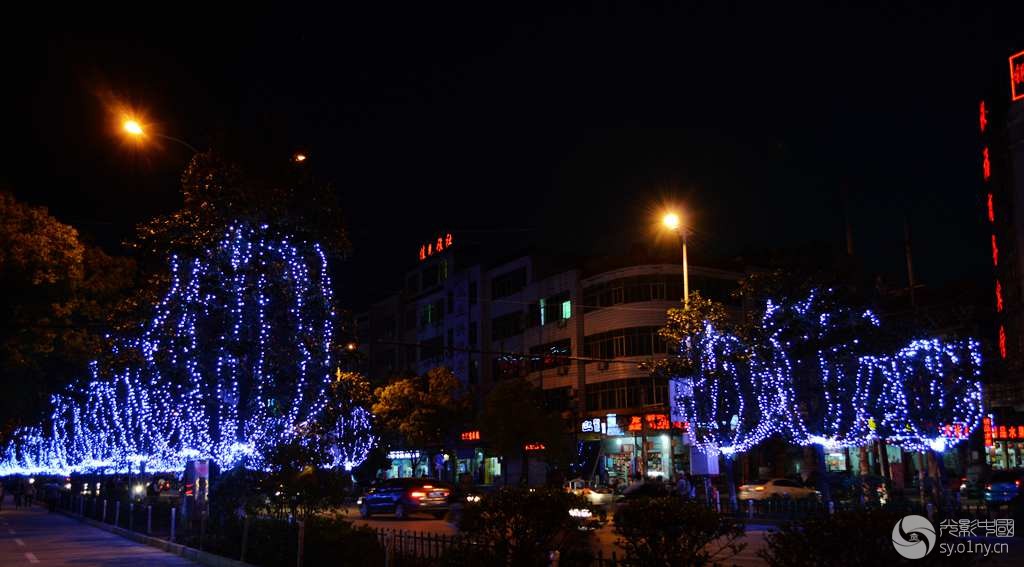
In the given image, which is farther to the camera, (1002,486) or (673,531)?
(1002,486)

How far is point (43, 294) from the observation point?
3300 cm

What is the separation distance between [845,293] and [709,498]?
9320mm

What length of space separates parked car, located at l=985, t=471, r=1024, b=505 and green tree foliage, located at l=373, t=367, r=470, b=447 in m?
33.7

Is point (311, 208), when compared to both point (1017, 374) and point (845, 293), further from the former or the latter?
point (1017, 374)

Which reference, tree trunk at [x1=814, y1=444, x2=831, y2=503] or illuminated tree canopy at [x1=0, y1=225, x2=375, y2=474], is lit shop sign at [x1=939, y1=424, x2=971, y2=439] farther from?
illuminated tree canopy at [x1=0, y1=225, x2=375, y2=474]

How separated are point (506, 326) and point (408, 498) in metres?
31.0

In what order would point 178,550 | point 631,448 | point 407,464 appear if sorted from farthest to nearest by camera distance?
point 407,464, point 631,448, point 178,550

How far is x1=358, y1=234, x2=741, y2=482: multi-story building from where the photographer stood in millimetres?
52562

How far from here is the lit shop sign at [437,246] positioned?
71750 millimetres

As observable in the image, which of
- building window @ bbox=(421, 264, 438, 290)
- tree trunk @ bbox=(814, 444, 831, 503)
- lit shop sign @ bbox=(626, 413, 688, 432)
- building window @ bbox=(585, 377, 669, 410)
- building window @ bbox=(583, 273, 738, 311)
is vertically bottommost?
tree trunk @ bbox=(814, 444, 831, 503)

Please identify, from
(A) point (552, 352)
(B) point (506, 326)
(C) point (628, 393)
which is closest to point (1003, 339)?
(C) point (628, 393)

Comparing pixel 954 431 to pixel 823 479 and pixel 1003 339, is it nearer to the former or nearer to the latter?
pixel 823 479

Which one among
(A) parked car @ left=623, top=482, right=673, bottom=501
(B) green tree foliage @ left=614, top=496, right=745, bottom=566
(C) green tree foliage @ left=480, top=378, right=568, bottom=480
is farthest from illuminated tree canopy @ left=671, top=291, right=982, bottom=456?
(B) green tree foliage @ left=614, top=496, right=745, bottom=566

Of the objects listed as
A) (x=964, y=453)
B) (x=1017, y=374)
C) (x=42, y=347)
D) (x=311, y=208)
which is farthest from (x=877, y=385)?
(x=42, y=347)
